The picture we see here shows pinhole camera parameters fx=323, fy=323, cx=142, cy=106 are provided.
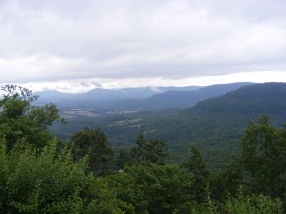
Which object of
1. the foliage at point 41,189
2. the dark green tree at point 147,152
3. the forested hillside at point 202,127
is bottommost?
the forested hillside at point 202,127

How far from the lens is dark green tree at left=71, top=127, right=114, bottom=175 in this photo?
31000mm

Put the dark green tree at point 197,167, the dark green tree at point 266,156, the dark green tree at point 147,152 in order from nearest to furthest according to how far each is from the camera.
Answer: the dark green tree at point 266,156 → the dark green tree at point 197,167 → the dark green tree at point 147,152

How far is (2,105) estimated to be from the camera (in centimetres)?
2041

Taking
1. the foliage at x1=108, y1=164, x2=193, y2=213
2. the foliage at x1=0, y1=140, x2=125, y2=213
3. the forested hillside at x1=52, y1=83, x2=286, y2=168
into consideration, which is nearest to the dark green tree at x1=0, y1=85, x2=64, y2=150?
the foliage at x1=108, y1=164, x2=193, y2=213

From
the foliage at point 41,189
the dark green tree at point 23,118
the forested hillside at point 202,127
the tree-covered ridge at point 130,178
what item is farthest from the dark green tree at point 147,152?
the forested hillside at point 202,127

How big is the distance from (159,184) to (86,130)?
15.8 m

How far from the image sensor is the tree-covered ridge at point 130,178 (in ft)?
17.6

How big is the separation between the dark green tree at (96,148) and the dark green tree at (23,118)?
7.77m

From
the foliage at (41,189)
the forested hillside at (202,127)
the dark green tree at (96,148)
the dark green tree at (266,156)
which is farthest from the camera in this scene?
the forested hillside at (202,127)

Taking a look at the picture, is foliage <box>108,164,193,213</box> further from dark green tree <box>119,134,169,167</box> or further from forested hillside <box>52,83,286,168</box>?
forested hillside <box>52,83,286,168</box>

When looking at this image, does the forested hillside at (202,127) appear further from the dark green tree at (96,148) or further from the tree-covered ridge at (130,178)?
the tree-covered ridge at (130,178)

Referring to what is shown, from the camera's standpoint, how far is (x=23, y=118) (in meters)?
19.5

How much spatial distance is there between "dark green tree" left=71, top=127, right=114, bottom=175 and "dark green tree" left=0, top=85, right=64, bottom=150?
777 cm

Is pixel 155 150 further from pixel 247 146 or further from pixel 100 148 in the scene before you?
pixel 247 146
